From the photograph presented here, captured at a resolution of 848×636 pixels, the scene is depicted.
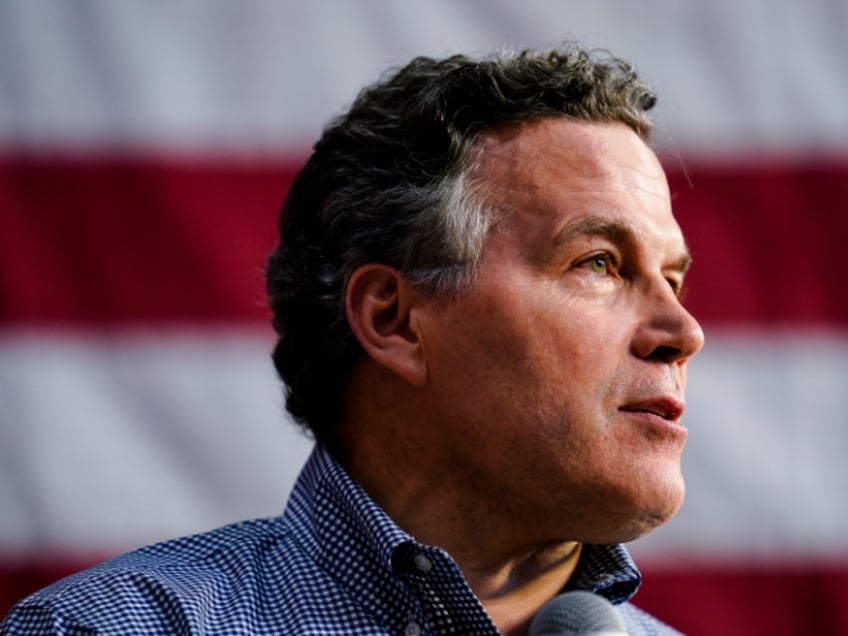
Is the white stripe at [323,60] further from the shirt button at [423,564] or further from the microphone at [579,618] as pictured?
the microphone at [579,618]

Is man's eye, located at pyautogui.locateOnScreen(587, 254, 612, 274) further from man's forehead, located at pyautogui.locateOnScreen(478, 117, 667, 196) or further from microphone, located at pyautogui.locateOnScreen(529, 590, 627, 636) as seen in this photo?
microphone, located at pyautogui.locateOnScreen(529, 590, 627, 636)

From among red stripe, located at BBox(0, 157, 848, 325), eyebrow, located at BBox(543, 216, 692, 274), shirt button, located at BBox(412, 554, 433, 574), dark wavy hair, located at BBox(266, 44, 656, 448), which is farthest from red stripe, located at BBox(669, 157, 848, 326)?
shirt button, located at BBox(412, 554, 433, 574)

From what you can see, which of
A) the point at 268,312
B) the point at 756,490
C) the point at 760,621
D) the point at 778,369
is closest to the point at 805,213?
the point at 778,369

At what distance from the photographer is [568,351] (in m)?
1.39

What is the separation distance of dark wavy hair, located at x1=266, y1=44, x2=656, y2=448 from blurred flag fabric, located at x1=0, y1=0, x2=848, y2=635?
0.61 meters

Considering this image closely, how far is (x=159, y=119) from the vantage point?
230cm

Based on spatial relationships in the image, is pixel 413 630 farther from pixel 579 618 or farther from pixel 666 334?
pixel 666 334

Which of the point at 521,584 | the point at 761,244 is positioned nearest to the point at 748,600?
the point at 761,244

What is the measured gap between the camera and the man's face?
4.52 ft

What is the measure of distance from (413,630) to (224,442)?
968 millimetres

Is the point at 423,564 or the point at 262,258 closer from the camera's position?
the point at 423,564

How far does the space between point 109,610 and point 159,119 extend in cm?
123

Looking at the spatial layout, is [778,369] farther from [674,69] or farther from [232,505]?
[232,505]

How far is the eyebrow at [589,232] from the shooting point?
1.45 m
